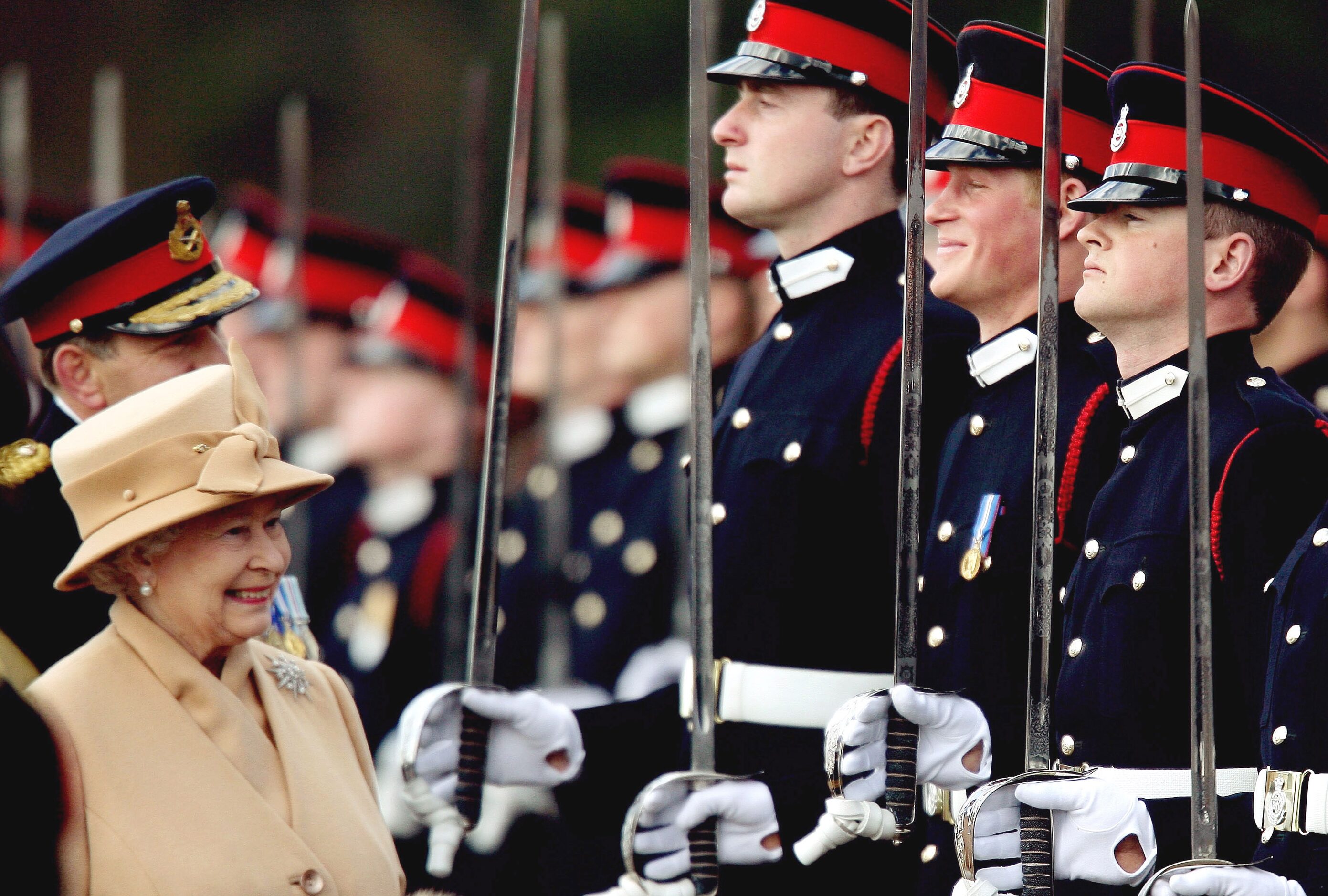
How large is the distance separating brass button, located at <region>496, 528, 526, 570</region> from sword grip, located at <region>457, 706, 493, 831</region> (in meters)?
4.14

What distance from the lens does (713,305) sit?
26.6 feet

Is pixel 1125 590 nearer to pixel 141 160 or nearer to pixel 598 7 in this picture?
pixel 598 7

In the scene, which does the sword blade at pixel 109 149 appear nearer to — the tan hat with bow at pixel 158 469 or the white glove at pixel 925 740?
the tan hat with bow at pixel 158 469

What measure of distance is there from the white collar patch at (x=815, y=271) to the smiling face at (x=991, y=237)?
32 centimetres

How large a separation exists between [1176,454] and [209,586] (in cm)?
156

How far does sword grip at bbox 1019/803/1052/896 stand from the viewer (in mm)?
3467

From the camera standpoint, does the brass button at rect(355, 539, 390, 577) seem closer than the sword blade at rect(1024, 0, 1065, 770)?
No

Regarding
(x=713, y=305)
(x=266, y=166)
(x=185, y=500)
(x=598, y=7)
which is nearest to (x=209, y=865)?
(x=185, y=500)

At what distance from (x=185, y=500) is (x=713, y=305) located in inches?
184

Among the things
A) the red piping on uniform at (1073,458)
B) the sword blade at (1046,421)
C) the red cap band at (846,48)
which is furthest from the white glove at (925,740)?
the red cap band at (846,48)

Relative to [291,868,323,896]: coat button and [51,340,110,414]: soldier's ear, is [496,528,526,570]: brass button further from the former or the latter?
[291,868,323,896]: coat button

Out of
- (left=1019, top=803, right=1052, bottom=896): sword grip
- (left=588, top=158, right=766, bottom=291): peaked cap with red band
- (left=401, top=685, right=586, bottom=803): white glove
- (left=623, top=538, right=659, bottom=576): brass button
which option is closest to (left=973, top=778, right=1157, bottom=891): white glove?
(left=1019, top=803, right=1052, bottom=896): sword grip

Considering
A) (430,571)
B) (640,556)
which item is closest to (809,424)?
(640,556)

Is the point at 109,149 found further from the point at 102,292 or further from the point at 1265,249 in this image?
the point at 1265,249
